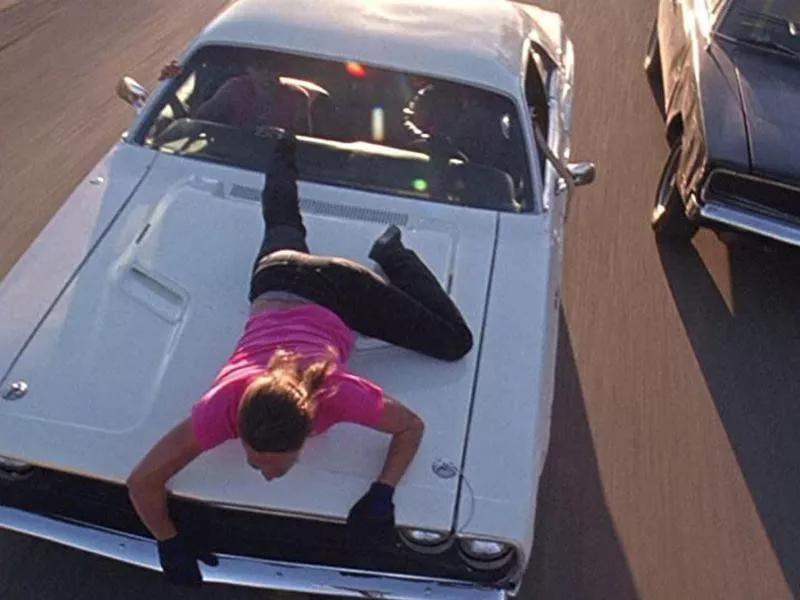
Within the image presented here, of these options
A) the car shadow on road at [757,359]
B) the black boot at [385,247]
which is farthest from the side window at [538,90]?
the black boot at [385,247]

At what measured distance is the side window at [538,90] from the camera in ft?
19.2

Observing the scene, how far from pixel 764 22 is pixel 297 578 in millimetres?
5218

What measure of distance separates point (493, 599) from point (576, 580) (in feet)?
2.84

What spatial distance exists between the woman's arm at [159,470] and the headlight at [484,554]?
87cm

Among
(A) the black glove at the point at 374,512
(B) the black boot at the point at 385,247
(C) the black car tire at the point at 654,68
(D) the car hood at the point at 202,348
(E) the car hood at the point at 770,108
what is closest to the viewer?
(A) the black glove at the point at 374,512

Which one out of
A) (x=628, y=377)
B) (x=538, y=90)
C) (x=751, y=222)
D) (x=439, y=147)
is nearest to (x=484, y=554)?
(x=439, y=147)

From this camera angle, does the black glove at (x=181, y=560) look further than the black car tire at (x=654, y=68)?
No

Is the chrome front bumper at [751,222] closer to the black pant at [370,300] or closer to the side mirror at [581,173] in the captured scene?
the side mirror at [581,173]

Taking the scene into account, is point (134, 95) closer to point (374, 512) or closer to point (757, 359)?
point (374, 512)

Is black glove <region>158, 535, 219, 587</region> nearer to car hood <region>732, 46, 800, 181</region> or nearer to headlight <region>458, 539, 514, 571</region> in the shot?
headlight <region>458, 539, 514, 571</region>

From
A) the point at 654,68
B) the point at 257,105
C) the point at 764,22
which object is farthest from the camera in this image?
the point at 654,68

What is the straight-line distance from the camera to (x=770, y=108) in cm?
670

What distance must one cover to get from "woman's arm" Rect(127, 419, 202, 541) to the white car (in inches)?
4.2

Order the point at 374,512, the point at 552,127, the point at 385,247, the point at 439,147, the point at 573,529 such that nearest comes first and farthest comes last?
the point at 374,512 → the point at 385,247 → the point at 573,529 → the point at 439,147 → the point at 552,127
